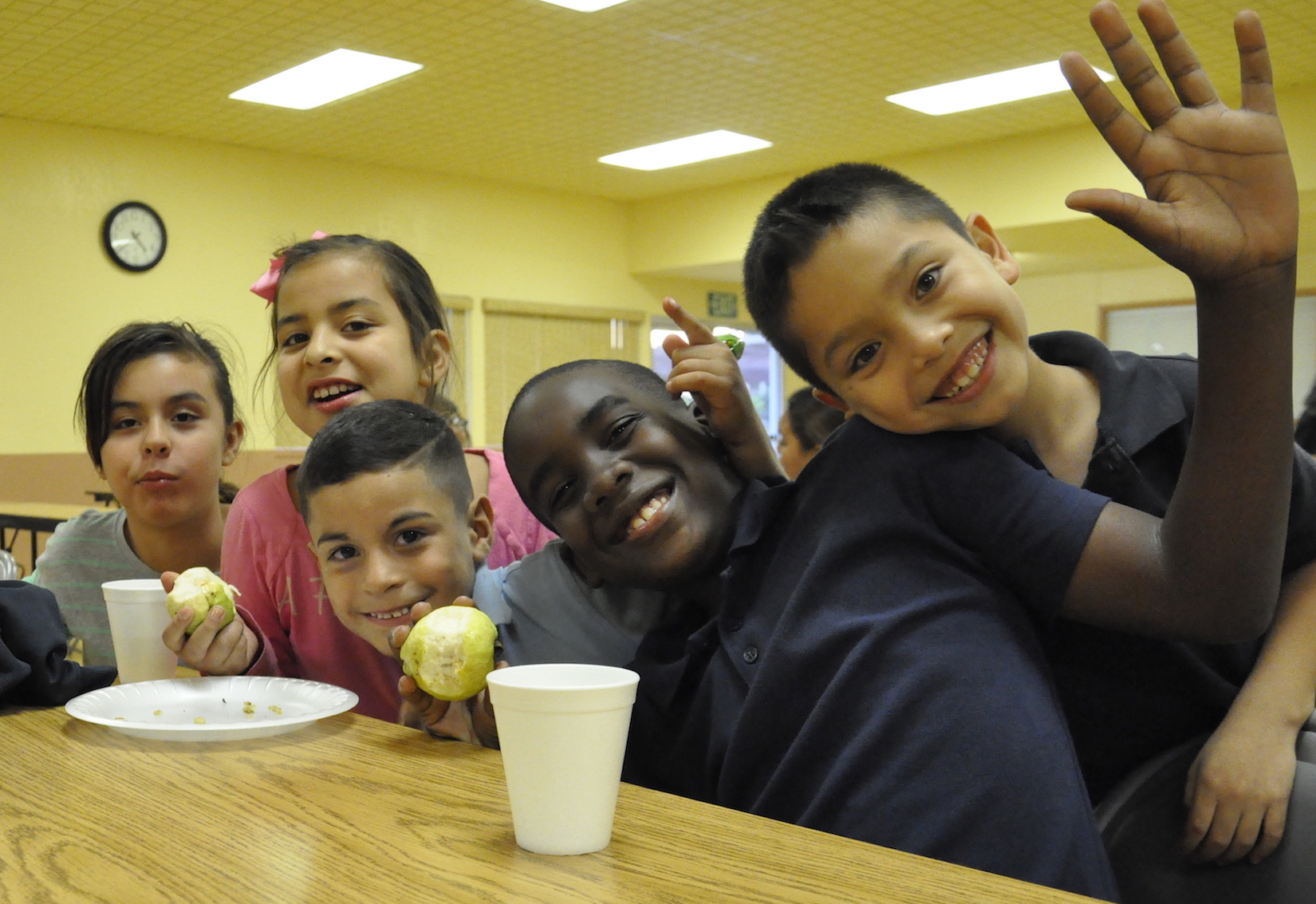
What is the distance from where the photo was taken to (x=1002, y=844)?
95 centimetres

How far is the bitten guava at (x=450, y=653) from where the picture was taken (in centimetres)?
105

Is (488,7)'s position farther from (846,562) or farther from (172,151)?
(846,562)

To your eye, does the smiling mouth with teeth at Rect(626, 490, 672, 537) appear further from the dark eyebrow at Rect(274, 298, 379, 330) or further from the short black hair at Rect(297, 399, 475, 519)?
the dark eyebrow at Rect(274, 298, 379, 330)

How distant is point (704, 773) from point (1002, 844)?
0.36 meters

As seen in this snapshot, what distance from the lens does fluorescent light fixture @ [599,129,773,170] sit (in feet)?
25.2

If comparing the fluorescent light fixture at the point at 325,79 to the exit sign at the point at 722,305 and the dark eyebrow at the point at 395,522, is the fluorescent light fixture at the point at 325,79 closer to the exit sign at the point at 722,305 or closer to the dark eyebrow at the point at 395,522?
the exit sign at the point at 722,305

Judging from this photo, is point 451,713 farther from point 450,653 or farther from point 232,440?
point 232,440

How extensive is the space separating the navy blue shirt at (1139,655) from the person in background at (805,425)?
2608 millimetres

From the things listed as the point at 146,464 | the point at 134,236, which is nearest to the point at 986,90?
the point at 134,236

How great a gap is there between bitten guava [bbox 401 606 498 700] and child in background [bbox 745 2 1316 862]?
1.69 feet

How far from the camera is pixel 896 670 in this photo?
3.41 ft

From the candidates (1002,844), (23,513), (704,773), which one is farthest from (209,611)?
(23,513)

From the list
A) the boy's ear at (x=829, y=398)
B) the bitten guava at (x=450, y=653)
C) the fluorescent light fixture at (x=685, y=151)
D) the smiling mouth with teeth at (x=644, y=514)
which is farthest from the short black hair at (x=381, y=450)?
the fluorescent light fixture at (x=685, y=151)

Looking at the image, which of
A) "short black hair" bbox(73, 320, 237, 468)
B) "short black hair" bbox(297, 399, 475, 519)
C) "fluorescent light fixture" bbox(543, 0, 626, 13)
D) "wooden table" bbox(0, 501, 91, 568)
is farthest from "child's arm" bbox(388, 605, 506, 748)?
"fluorescent light fixture" bbox(543, 0, 626, 13)
